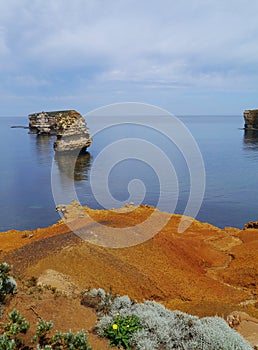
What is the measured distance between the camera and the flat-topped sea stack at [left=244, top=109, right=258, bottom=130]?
119887 mm

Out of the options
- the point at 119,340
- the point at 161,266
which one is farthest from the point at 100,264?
the point at 119,340

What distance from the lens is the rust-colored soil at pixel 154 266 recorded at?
12906mm

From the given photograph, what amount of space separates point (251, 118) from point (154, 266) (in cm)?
12033

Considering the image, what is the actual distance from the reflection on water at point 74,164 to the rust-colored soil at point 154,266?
31787 millimetres

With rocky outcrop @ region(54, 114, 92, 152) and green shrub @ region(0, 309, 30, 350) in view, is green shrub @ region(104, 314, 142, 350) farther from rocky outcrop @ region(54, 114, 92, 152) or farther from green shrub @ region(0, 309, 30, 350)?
rocky outcrop @ region(54, 114, 92, 152)

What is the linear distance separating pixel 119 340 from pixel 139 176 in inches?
1656

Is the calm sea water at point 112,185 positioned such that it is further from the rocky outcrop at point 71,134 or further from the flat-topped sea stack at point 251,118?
the flat-topped sea stack at point 251,118

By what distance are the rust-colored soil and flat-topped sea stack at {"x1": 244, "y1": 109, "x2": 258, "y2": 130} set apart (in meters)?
111

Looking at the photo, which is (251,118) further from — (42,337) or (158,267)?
(42,337)

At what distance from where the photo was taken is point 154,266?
50.3ft

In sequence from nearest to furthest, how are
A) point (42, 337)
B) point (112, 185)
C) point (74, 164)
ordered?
1. point (42, 337)
2. point (112, 185)
3. point (74, 164)

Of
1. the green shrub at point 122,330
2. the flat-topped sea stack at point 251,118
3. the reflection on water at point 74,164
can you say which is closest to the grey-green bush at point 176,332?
the green shrub at point 122,330

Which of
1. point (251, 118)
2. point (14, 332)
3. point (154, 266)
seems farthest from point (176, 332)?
point (251, 118)

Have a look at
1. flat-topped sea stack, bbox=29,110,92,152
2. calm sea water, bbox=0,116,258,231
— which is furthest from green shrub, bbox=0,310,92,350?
flat-topped sea stack, bbox=29,110,92,152
